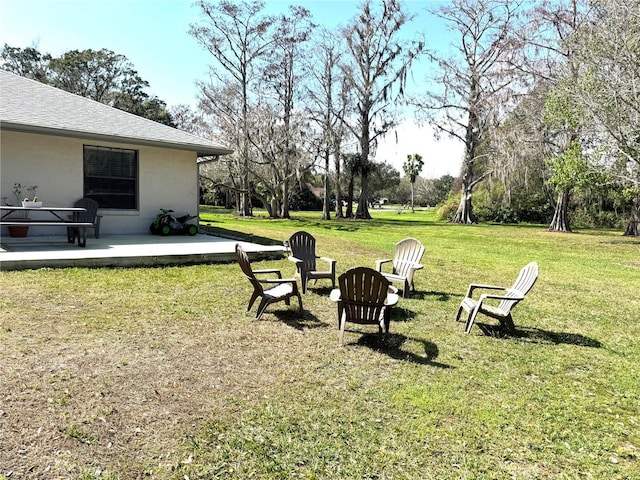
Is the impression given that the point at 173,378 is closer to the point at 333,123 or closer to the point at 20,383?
the point at 20,383

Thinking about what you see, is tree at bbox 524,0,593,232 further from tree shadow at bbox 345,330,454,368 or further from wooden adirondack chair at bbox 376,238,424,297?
tree shadow at bbox 345,330,454,368

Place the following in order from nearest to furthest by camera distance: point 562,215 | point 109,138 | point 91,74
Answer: point 109,138, point 562,215, point 91,74

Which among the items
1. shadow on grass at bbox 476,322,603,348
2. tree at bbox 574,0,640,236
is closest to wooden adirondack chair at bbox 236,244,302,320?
shadow on grass at bbox 476,322,603,348

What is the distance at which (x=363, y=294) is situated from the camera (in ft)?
14.8

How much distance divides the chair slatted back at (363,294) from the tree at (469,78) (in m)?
24.3

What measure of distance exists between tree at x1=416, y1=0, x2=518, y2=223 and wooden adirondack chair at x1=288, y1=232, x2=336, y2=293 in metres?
22.1

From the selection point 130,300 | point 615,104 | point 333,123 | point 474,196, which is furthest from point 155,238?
point 474,196

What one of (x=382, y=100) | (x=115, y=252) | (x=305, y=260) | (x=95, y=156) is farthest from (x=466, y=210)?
(x=115, y=252)

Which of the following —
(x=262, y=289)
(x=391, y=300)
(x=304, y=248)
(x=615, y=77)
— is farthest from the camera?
(x=615, y=77)

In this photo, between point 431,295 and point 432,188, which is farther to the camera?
point 432,188

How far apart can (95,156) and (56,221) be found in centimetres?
222

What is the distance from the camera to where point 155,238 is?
35.4 ft

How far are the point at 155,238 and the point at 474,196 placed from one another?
26855 millimetres

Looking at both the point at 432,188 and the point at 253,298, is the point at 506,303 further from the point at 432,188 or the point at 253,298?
the point at 432,188
